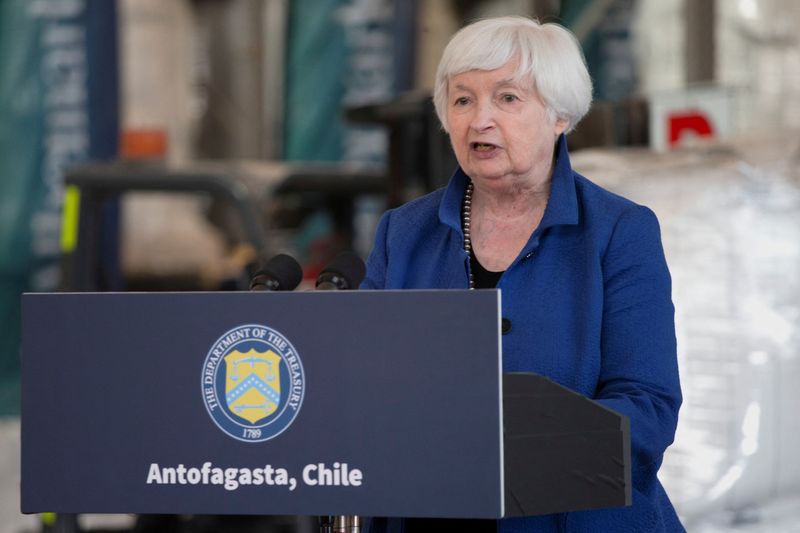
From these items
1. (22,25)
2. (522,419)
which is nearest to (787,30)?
(22,25)

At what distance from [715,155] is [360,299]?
83.0 inches

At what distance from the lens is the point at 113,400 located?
1.71m

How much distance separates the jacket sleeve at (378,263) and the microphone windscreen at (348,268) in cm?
14

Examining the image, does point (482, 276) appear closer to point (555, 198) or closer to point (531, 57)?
point (555, 198)

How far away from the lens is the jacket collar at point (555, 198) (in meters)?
2.00

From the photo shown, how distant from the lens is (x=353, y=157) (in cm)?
888

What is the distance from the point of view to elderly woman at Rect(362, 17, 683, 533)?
1910 mm

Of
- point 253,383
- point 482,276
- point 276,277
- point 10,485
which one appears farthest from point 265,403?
point 10,485

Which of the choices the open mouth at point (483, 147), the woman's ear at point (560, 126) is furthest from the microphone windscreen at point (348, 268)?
the woman's ear at point (560, 126)

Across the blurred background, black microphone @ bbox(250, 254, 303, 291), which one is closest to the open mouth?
black microphone @ bbox(250, 254, 303, 291)

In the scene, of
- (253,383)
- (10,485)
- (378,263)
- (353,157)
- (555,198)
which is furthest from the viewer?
(353,157)

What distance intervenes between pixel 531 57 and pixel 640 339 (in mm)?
430

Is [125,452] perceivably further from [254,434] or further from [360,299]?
[360,299]

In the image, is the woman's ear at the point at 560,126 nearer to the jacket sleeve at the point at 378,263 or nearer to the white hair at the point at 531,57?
the white hair at the point at 531,57
